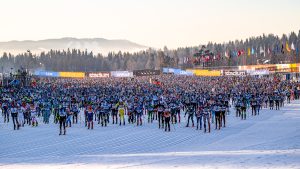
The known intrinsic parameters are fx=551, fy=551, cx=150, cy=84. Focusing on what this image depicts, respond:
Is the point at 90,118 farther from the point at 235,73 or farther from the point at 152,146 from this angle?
the point at 235,73

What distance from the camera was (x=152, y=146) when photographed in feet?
76.5

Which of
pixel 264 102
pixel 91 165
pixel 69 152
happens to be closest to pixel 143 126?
pixel 69 152

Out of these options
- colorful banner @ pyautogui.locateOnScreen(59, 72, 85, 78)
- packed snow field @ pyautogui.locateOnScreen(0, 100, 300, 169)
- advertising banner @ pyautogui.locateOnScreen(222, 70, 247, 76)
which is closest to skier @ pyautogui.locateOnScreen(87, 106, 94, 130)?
packed snow field @ pyautogui.locateOnScreen(0, 100, 300, 169)

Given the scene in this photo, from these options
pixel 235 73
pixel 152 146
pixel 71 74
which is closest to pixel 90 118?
pixel 152 146

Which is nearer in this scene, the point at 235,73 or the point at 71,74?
the point at 235,73

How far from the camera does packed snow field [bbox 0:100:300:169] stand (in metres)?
16.9

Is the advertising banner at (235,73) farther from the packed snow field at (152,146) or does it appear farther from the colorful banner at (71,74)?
the packed snow field at (152,146)

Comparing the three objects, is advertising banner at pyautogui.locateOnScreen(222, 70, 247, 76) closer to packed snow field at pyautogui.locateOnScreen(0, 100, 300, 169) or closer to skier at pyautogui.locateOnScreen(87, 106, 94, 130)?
packed snow field at pyautogui.locateOnScreen(0, 100, 300, 169)

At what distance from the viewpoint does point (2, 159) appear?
19.9m

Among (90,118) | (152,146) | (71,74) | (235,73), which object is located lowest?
(152,146)

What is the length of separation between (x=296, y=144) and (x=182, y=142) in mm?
5736

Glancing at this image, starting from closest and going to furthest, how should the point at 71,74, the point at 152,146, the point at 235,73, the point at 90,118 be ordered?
the point at 152,146
the point at 90,118
the point at 235,73
the point at 71,74

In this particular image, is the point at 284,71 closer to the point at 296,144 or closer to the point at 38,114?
the point at 38,114

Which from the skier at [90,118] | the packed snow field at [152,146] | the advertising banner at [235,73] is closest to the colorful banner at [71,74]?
the advertising banner at [235,73]
